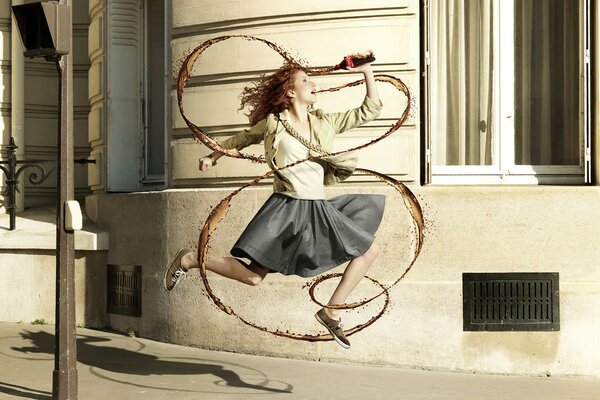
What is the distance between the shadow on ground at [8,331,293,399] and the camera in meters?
12.6

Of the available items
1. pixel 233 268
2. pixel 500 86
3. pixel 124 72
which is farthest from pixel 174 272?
pixel 124 72

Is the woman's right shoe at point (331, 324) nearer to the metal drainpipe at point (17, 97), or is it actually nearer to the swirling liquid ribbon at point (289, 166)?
the swirling liquid ribbon at point (289, 166)

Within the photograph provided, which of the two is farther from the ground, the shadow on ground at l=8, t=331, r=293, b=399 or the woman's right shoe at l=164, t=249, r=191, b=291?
the woman's right shoe at l=164, t=249, r=191, b=291

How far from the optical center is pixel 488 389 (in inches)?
494

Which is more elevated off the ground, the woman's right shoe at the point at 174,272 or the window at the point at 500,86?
the window at the point at 500,86

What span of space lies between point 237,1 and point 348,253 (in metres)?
3.88

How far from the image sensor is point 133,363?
13867mm

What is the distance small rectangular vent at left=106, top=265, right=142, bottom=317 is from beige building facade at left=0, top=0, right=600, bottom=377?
0.33 metres

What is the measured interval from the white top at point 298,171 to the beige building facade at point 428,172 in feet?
7.05

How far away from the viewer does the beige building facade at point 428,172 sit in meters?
13.5

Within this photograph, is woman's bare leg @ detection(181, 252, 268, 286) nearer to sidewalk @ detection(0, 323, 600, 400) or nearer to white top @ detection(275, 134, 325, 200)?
white top @ detection(275, 134, 325, 200)

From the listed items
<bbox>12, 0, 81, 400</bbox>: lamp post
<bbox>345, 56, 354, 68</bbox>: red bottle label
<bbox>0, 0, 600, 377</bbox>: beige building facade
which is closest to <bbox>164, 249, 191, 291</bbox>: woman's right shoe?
<bbox>12, 0, 81, 400</bbox>: lamp post

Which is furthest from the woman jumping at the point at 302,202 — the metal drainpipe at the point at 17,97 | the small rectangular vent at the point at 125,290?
the metal drainpipe at the point at 17,97

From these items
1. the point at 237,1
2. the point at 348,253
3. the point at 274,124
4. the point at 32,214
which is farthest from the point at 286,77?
the point at 32,214
